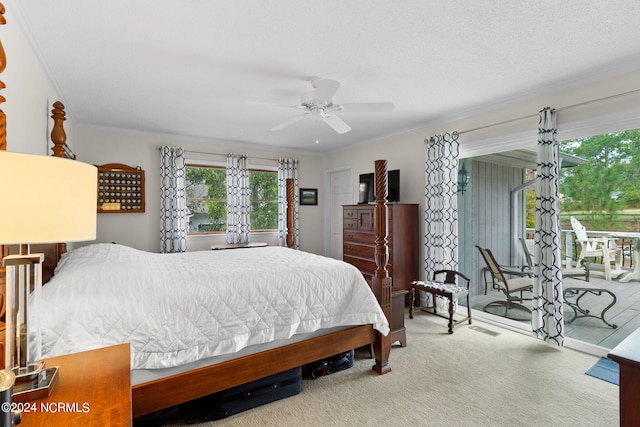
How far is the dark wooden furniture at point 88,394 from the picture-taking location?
0.93 meters

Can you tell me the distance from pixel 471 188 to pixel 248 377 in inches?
141

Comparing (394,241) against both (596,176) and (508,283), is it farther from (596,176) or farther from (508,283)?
(596,176)

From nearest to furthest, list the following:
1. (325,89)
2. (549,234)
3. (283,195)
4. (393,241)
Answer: (325,89)
(549,234)
(393,241)
(283,195)

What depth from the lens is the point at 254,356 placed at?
1973 millimetres

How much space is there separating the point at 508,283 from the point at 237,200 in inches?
166

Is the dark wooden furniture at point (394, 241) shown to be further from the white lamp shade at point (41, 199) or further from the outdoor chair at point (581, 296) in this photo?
the white lamp shade at point (41, 199)

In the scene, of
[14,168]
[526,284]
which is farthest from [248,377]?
[526,284]

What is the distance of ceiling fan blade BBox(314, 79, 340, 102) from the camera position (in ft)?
8.13

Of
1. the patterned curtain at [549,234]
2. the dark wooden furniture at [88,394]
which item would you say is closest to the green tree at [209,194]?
the dark wooden furniture at [88,394]

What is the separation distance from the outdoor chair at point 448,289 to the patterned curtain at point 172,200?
358cm

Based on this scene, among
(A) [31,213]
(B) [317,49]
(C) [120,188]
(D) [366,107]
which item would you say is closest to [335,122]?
(D) [366,107]

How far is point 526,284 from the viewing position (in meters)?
3.46

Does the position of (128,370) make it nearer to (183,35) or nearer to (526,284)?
(183,35)

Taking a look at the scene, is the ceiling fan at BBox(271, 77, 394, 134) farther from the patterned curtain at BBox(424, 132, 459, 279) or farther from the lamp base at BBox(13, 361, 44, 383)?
the lamp base at BBox(13, 361, 44, 383)
